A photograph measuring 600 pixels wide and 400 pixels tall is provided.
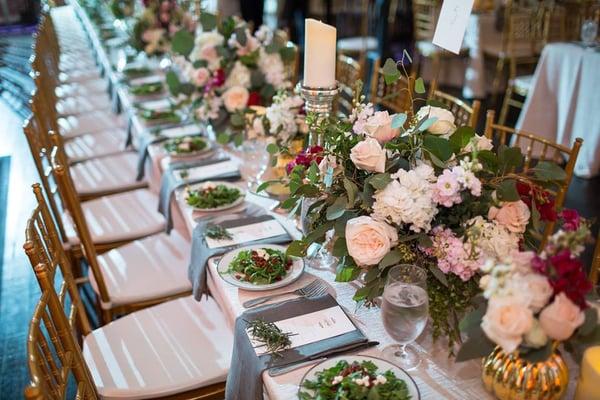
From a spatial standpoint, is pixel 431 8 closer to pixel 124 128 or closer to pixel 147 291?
pixel 124 128

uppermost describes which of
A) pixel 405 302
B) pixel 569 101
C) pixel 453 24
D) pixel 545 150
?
pixel 453 24

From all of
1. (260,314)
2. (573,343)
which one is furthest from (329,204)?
(573,343)

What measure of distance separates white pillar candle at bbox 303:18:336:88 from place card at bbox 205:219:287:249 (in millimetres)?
419

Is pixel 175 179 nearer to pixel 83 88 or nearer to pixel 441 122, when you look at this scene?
pixel 441 122

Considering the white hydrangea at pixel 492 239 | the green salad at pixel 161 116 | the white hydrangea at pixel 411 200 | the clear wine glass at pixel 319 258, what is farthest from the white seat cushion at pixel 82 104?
the white hydrangea at pixel 492 239

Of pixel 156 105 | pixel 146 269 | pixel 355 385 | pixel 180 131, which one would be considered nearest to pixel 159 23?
pixel 156 105

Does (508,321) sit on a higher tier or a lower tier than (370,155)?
lower

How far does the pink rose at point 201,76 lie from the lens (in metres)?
2.37

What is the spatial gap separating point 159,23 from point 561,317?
3183mm

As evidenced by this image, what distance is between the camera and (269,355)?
1178 millimetres

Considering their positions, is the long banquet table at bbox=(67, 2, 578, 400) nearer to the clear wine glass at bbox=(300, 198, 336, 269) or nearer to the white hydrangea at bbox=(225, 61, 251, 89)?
the clear wine glass at bbox=(300, 198, 336, 269)

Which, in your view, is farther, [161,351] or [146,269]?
[146,269]

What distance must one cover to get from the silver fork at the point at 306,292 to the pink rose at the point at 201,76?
4.11 feet

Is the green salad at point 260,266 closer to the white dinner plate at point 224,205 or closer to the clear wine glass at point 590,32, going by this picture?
the white dinner plate at point 224,205
